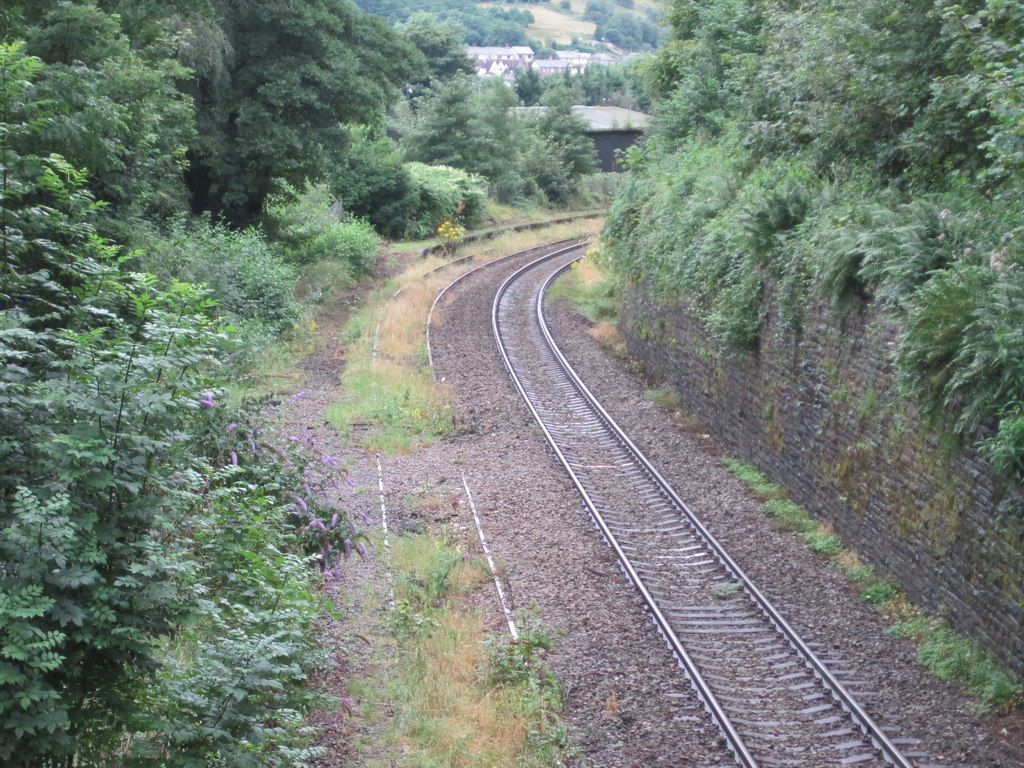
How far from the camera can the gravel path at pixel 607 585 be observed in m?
7.04

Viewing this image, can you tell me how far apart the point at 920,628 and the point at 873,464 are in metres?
2.10

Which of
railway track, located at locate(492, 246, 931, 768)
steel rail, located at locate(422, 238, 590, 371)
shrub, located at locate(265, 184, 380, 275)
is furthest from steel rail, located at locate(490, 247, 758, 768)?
shrub, located at locate(265, 184, 380, 275)

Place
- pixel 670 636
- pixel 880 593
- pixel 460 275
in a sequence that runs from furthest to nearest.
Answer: pixel 460 275
pixel 880 593
pixel 670 636

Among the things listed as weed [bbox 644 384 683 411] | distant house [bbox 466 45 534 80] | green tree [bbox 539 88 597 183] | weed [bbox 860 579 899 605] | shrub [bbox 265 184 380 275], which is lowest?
weed [bbox 860 579 899 605]

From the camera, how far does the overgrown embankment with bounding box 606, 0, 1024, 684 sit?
797 cm

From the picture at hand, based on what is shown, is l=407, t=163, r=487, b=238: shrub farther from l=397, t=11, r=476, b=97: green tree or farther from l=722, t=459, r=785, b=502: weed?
l=397, t=11, r=476, b=97: green tree

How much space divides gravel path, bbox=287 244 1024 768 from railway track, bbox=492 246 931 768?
0.65 ft

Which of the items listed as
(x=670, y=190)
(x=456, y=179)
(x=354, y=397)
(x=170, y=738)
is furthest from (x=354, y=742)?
(x=456, y=179)

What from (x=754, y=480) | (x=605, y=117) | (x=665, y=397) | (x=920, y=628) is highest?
(x=605, y=117)

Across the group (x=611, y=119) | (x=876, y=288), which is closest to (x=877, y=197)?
(x=876, y=288)

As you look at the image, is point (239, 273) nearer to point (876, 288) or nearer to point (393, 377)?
point (393, 377)

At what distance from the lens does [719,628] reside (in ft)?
29.3

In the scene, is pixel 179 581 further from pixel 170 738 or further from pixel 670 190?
pixel 670 190

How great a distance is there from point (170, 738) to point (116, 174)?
38.7 feet
